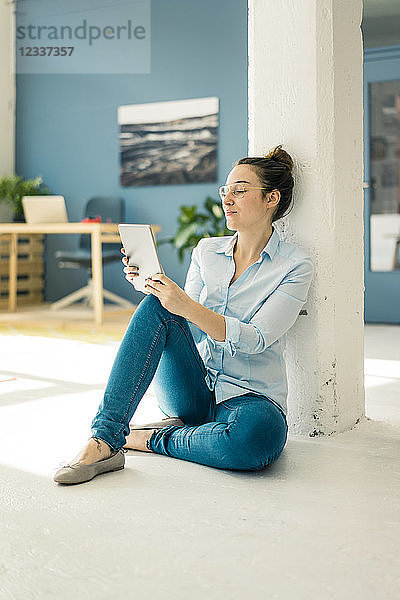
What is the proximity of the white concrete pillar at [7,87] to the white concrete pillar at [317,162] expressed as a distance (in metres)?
5.54

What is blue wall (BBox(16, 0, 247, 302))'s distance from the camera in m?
6.33

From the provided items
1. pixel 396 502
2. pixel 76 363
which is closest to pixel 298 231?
pixel 396 502

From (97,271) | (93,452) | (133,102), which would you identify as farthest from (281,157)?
(133,102)

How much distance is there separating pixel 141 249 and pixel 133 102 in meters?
5.19

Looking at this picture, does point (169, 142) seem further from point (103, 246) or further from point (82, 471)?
Answer: point (82, 471)

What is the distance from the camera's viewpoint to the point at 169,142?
21.6ft

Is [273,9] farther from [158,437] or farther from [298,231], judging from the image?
[158,437]

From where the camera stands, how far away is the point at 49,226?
559cm

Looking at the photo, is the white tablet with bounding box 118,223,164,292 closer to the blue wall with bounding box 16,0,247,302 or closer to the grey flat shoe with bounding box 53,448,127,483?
the grey flat shoe with bounding box 53,448,127,483

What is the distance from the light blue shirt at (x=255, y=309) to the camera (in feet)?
6.17

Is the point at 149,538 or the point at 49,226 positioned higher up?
the point at 49,226

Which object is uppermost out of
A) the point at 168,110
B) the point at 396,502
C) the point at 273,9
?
the point at 168,110

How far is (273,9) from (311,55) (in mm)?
193

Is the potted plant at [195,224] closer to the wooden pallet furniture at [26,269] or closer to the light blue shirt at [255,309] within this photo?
the wooden pallet furniture at [26,269]
